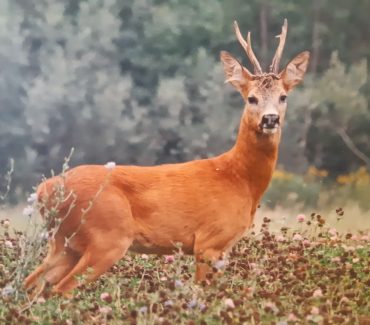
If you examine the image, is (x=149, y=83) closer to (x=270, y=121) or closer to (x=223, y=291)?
(x=270, y=121)

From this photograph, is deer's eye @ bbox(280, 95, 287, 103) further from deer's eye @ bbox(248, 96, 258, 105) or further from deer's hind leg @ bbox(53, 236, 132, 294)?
deer's hind leg @ bbox(53, 236, 132, 294)

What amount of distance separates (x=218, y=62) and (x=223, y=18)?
237 mm

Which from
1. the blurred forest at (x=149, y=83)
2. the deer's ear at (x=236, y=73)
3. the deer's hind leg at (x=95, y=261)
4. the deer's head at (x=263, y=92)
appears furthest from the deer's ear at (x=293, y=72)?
the blurred forest at (x=149, y=83)

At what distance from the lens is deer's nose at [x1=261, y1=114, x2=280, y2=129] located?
165 inches

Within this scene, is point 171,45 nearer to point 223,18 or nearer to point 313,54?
point 223,18

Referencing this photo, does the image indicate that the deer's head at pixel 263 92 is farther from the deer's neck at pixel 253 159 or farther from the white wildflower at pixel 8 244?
the white wildflower at pixel 8 244

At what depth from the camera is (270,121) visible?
4203 mm

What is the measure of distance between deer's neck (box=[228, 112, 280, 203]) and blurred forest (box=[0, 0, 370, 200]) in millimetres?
1312

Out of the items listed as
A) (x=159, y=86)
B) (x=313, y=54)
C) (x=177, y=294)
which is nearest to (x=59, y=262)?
(x=177, y=294)

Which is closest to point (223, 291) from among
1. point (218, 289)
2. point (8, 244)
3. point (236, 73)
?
point (218, 289)

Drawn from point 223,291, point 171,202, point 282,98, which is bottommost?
point 223,291

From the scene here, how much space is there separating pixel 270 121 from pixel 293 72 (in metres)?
→ 0.33

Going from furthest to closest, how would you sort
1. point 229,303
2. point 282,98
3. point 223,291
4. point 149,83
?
point 149,83
point 282,98
point 223,291
point 229,303

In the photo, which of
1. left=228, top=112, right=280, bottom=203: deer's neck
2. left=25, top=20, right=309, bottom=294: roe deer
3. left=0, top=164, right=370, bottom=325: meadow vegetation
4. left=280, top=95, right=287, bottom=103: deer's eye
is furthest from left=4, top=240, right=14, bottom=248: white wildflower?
left=280, top=95, right=287, bottom=103: deer's eye
